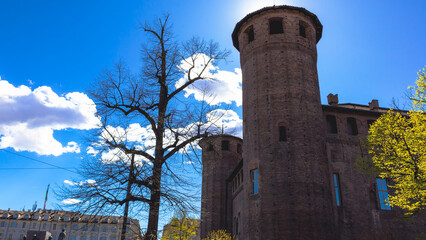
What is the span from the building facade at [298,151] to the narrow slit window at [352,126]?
0.06 meters

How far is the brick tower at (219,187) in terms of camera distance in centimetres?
3350

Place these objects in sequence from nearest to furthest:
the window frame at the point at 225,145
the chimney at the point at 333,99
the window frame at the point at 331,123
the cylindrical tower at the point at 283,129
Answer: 1. the cylindrical tower at the point at 283,129
2. the window frame at the point at 331,123
3. the chimney at the point at 333,99
4. the window frame at the point at 225,145

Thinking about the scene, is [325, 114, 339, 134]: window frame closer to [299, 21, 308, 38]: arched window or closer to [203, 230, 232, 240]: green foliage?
[299, 21, 308, 38]: arched window

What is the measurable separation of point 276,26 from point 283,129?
26.4 feet

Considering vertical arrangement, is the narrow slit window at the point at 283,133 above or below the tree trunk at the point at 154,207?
above

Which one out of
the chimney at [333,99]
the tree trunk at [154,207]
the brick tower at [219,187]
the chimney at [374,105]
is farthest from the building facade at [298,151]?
the brick tower at [219,187]

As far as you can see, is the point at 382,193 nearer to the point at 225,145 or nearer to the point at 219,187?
the point at 219,187

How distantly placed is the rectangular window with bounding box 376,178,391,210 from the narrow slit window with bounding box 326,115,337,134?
406 cm

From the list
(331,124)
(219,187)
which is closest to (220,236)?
(219,187)

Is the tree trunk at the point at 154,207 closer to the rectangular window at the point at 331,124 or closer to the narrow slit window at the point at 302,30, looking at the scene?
the rectangular window at the point at 331,124

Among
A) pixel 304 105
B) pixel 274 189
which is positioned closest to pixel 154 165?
pixel 274 189

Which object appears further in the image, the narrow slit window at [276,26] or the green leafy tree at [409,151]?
the narrow slit window at [276,26]

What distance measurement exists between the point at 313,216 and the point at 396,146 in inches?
221

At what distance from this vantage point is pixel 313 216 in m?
18.1
